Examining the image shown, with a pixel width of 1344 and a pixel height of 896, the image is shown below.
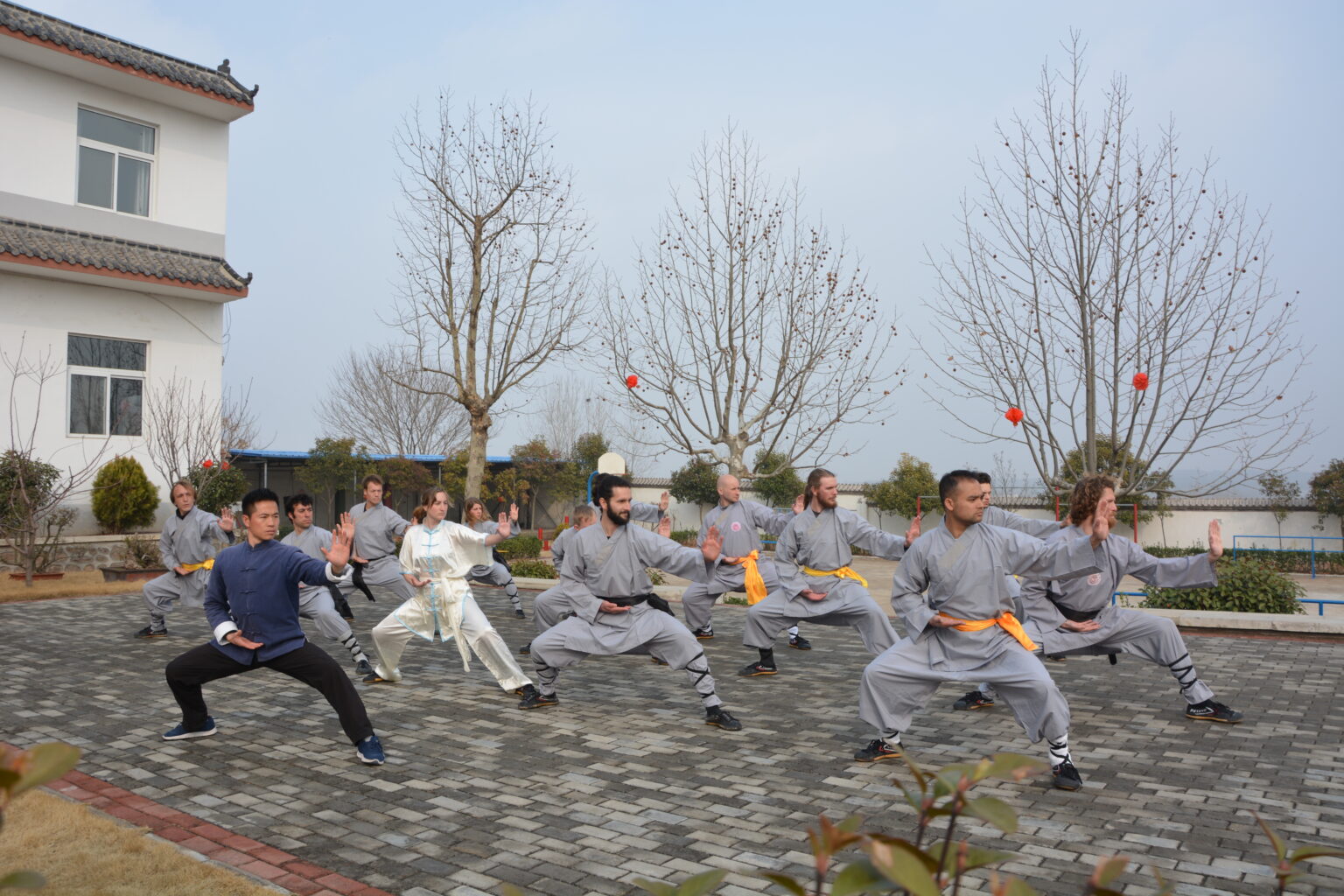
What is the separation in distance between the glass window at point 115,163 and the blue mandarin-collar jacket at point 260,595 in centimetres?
1247

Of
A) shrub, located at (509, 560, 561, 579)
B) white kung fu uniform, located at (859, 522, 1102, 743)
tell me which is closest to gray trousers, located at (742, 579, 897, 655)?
white kung fu uniform, located at (859, 522, 1102, 743)

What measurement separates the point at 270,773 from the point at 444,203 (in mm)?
13130

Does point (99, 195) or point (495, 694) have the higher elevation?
point (99, 195)

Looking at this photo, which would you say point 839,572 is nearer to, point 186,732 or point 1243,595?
point 186,732

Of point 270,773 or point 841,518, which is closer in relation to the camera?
point 270,773

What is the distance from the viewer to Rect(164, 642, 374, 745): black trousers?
5.38 metres

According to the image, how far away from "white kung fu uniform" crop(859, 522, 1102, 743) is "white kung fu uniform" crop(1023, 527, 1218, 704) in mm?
1010

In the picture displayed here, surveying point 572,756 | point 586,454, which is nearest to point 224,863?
point 572,756

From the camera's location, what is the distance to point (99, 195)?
1567 cm

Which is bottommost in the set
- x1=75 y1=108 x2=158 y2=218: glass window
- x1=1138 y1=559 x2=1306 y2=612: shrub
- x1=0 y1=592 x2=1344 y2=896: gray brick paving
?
x1=0 y1=592 x2=1344 y2=896: gray brick paving

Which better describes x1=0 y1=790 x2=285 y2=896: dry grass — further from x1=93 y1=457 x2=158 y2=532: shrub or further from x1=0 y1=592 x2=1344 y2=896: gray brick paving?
x1=93 y1=457 x2=158 y2=532: shrub

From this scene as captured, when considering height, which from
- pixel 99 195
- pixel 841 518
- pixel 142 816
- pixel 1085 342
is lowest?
pixel 142 816

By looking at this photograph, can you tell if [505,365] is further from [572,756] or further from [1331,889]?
[1331,889]

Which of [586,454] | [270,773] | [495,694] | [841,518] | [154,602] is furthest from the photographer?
[586,454]
